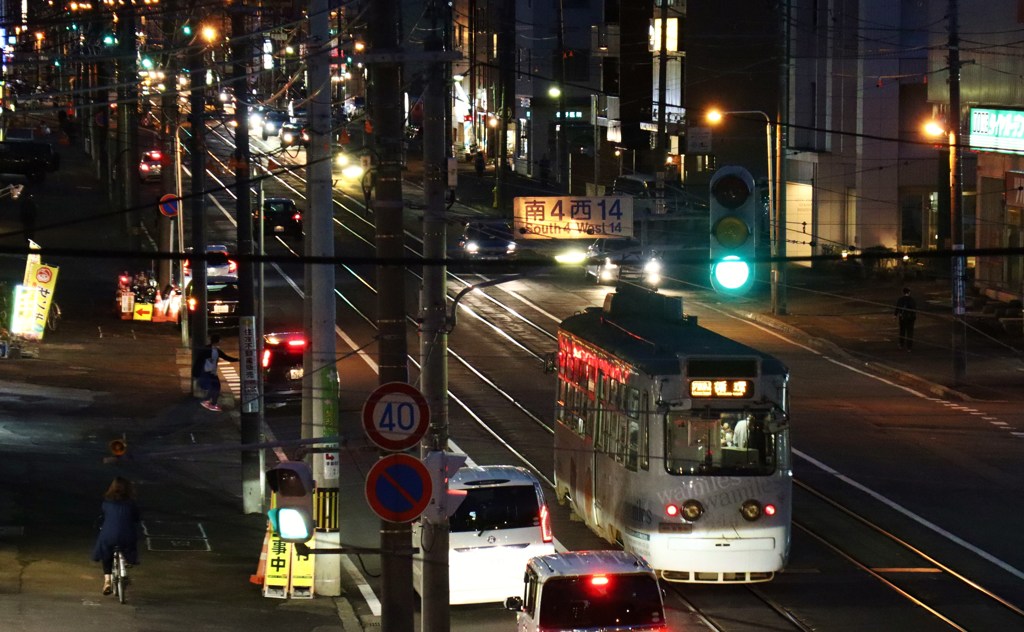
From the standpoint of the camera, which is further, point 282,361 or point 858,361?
point 858,361

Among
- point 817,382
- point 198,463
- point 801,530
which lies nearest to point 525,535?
point 801,530

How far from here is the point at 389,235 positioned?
42.7ft

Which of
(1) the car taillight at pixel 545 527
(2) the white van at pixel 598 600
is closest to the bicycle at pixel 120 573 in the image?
(1) the car taillight at pixel 545 527

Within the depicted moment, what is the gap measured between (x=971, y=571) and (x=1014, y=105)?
2253 centimetres

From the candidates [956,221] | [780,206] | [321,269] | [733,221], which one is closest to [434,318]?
[733,221]

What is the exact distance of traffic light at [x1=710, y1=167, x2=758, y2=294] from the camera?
1294cm

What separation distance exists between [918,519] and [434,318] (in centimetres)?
1112

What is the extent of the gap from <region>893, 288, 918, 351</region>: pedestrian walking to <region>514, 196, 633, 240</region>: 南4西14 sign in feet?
73.0

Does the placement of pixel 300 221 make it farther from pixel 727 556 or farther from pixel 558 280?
pixel 727 556

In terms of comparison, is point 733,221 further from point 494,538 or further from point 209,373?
point 209,373

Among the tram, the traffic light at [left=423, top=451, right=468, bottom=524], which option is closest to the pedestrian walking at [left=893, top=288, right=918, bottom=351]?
the tram

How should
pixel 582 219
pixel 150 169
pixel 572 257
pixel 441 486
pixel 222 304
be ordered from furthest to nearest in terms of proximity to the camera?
pixel 150 169, pixel 222 304, pixel 582 219, pixel 572 257, pixel 441 486

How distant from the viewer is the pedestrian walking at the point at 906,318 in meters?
38.0

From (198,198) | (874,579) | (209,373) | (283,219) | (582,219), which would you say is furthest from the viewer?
(283,219)
